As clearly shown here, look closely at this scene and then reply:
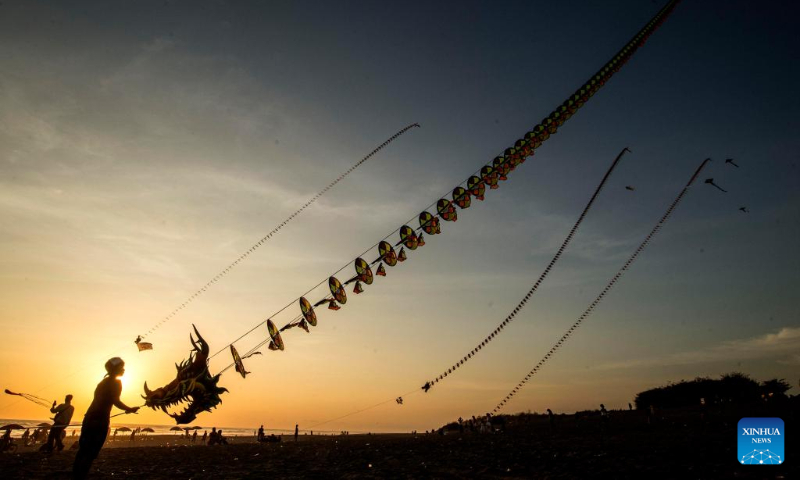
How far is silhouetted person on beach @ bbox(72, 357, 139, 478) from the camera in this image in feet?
26.0

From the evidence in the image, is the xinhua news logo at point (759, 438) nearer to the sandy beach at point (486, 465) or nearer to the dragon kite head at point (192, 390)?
the sandy beach at point (486, 465)

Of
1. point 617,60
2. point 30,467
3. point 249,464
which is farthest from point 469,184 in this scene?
point 30,467

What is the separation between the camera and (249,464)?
17016mm

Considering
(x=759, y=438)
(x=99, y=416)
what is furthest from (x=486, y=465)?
(x=99, y=416)

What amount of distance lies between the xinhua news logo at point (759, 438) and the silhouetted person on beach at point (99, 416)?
12647mm

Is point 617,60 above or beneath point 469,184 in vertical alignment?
above

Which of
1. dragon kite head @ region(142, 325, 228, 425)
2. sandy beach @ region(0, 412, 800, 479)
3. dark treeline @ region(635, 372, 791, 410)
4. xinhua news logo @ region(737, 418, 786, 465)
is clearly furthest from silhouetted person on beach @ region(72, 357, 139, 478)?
dark treeline @ region(635, 372, 791, 410)

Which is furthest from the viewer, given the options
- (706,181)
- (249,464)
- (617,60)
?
(706,181)

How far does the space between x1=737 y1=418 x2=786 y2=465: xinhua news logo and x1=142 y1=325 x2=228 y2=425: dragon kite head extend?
40.8 feet

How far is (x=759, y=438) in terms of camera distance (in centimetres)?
927

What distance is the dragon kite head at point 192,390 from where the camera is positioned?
438 inches

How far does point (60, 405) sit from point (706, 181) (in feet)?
93.9

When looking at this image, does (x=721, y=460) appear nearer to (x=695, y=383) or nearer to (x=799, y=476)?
(x=799, y=476)

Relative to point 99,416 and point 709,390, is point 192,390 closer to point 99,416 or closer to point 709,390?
point 99,416
